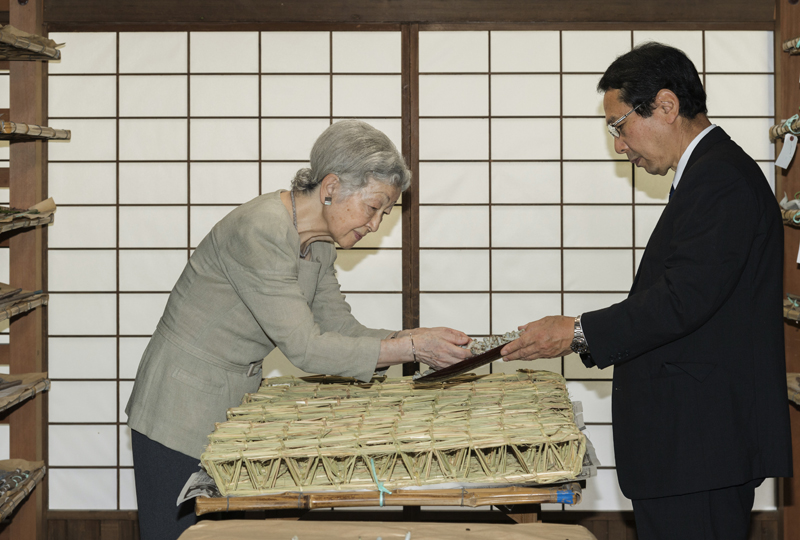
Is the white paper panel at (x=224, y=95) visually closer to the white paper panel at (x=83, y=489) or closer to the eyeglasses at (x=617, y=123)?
the white paper panel at (x=83, y=489)

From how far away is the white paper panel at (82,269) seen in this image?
3.76 metres

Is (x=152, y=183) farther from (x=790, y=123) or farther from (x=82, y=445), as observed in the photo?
(x=790, y=123)

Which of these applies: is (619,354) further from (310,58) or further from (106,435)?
(106,435)

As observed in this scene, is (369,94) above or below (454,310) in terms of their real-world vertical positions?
above

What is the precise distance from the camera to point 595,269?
12.2 ft

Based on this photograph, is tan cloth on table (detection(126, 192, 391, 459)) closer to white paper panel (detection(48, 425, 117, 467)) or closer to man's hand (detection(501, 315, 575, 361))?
man's hand (detection(501, 315, 575, 361))

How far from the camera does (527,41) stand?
366 cm

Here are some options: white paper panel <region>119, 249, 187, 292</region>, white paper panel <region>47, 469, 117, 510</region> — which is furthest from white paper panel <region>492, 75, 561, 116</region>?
white paper panel <region>47, 469, 117, 510</region>

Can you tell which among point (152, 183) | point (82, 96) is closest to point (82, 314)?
point (152, 183)

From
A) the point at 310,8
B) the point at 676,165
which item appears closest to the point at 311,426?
the point at 676,165

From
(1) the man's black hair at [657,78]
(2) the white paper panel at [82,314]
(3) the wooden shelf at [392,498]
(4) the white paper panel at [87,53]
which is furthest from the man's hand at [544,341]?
(4) the white paper panel at [87,53]

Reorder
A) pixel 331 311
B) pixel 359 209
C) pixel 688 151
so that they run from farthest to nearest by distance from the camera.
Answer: pixel 331 311
pixel 359 209
pixel 688 151

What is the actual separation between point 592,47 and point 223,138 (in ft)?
6.63

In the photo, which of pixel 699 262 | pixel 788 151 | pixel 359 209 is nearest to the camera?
pixel 699 262
